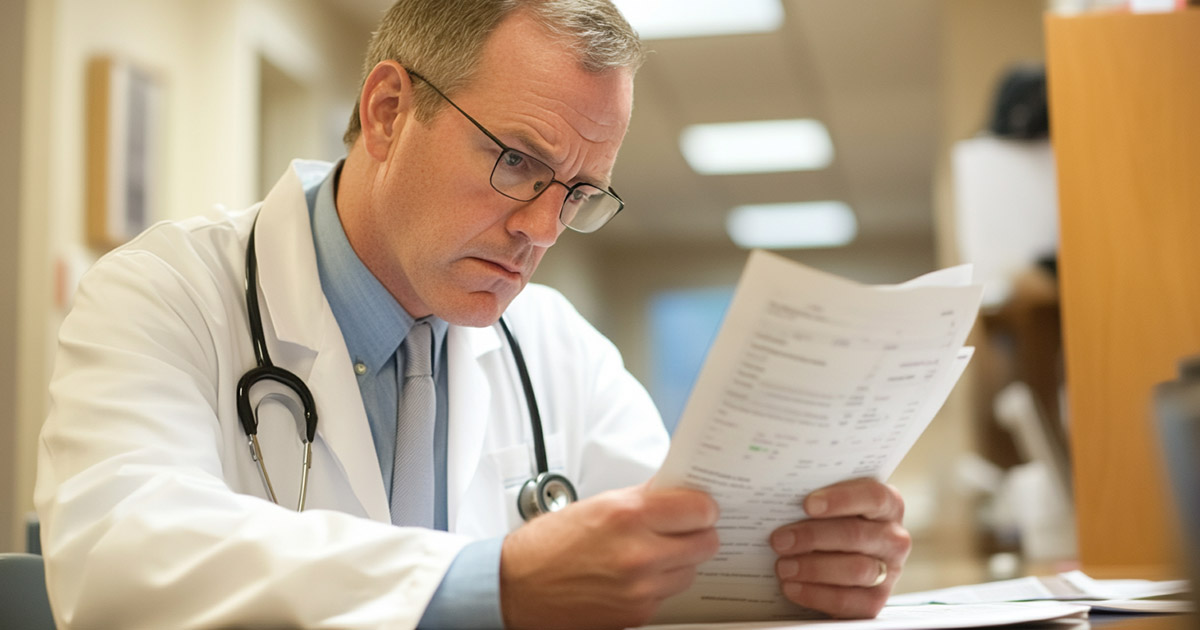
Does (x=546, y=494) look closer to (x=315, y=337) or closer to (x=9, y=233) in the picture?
(x=315, y=337)

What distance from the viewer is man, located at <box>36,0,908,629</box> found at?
736 millimetres

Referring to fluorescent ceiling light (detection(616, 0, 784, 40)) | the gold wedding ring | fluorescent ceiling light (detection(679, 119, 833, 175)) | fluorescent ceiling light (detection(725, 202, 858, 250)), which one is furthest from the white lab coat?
fluorescent ceiling light (detection(725, 202, 858, 250))

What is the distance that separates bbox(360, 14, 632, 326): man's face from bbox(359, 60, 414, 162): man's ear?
45 mm

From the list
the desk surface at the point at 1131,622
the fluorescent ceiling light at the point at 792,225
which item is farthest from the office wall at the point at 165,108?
the fluorescent ceiling light at the point at 792,225

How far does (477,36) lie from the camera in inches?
46.5

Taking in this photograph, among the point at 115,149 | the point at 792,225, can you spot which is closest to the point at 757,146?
the point at 792,225

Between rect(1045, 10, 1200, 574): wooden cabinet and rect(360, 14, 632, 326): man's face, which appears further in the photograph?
rect(1045, 10, 1200, 574): wooden cabinet

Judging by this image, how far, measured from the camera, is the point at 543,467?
1.27 meters

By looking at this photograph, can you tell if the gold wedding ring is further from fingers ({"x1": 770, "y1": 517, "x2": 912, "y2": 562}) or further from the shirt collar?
the shirt collar

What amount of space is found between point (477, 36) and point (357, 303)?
0.34 metres

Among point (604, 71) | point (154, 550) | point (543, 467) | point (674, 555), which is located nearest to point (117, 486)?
point (154, 550)

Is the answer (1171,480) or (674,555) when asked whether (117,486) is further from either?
(1171,480)

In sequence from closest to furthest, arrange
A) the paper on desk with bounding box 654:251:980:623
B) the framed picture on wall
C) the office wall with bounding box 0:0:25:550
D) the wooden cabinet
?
the paper on desk with bounding box 654:251:980:623, the wooden cabinet, the office wall with bounding box 0:0:25:550, the framed picture on wall

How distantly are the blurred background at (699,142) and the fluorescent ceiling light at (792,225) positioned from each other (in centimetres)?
11
